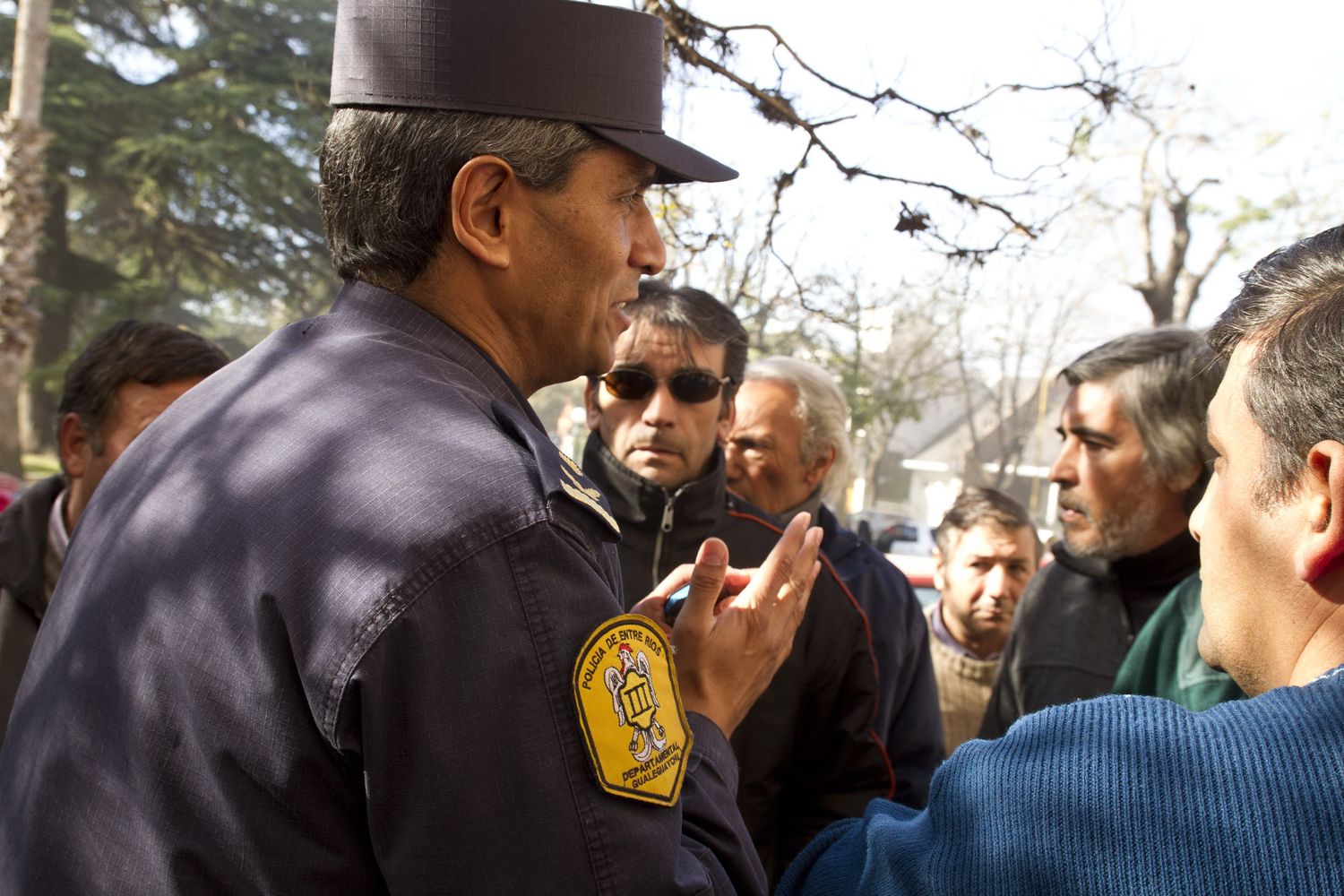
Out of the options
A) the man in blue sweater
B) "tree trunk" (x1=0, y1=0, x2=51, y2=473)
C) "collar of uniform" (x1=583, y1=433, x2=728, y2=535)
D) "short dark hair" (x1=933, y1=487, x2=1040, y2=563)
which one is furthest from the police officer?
"tree trunk" (x1=0, y1=0, x2=51, y2=473)

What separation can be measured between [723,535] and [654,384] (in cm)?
47

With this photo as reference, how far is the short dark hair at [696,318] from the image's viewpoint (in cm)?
325

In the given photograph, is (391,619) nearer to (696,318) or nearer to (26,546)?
(696,318)

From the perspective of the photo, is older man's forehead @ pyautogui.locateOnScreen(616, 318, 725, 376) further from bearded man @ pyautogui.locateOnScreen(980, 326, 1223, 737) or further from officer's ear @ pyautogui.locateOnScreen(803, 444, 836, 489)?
bearded man @ pyautogui.locateOnScreen(980, 326, 1223, 737)

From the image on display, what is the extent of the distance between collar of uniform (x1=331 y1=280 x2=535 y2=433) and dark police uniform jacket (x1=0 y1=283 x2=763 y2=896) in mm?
146

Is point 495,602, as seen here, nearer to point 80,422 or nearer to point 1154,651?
point 1154,651

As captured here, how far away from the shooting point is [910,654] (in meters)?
3.26

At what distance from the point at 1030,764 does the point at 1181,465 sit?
2.44m

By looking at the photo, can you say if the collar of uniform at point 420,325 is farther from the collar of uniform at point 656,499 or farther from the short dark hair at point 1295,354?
the collar of uniform at point 656,499

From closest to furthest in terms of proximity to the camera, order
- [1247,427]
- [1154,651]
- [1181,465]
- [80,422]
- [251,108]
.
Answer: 1. [1247,427]
2. [1154,651]
3. [80,422]
4. [1181,465]
5. [251,108]

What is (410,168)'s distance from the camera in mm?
1575

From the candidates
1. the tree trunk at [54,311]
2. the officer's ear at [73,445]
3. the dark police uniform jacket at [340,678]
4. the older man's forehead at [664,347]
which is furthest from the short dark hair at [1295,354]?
the tree trunk at [54,311]

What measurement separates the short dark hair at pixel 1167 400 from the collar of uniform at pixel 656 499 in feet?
4.39

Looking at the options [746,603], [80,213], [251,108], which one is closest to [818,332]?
Answer: [251,108]
